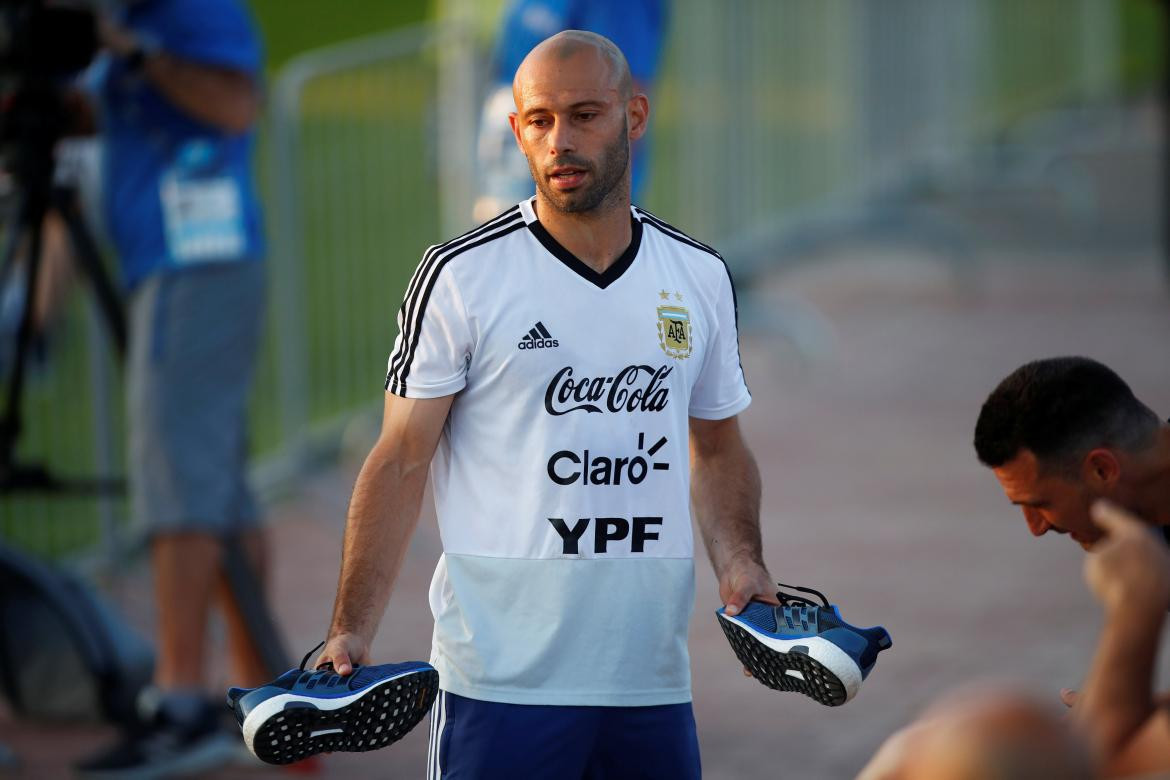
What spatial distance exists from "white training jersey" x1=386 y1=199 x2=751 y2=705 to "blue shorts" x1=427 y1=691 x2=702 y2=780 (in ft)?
0.09

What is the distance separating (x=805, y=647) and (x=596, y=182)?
0.87 metres

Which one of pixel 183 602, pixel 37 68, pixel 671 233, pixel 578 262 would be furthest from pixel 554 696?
pixel 37 68

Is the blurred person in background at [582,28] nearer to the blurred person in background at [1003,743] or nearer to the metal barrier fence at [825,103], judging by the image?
the blurred person in background at [1003,743]

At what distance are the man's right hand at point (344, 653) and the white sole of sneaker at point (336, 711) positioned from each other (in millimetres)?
77

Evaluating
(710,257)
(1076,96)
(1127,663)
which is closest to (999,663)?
(710,257)

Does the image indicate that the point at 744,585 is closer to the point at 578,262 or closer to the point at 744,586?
the point at 744,586

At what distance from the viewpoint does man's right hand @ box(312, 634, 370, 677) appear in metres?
2.90

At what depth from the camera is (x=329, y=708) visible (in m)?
2.81

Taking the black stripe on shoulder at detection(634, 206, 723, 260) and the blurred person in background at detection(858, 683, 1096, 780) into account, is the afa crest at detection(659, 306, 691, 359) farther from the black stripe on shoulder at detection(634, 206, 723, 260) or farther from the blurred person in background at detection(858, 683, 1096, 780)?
the blurred person in background at detection(858, 683, 1096, 780)

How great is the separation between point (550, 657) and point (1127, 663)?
1045 mm

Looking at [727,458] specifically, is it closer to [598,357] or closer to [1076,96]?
[598,357]

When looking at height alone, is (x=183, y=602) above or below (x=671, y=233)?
below

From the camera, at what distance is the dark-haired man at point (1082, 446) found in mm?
3025

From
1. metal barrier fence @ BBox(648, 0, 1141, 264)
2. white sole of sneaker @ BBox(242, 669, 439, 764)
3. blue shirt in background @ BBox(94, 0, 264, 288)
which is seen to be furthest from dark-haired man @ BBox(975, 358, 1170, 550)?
metal barrier fence @ BBox(648, 0, 1141, 264)
